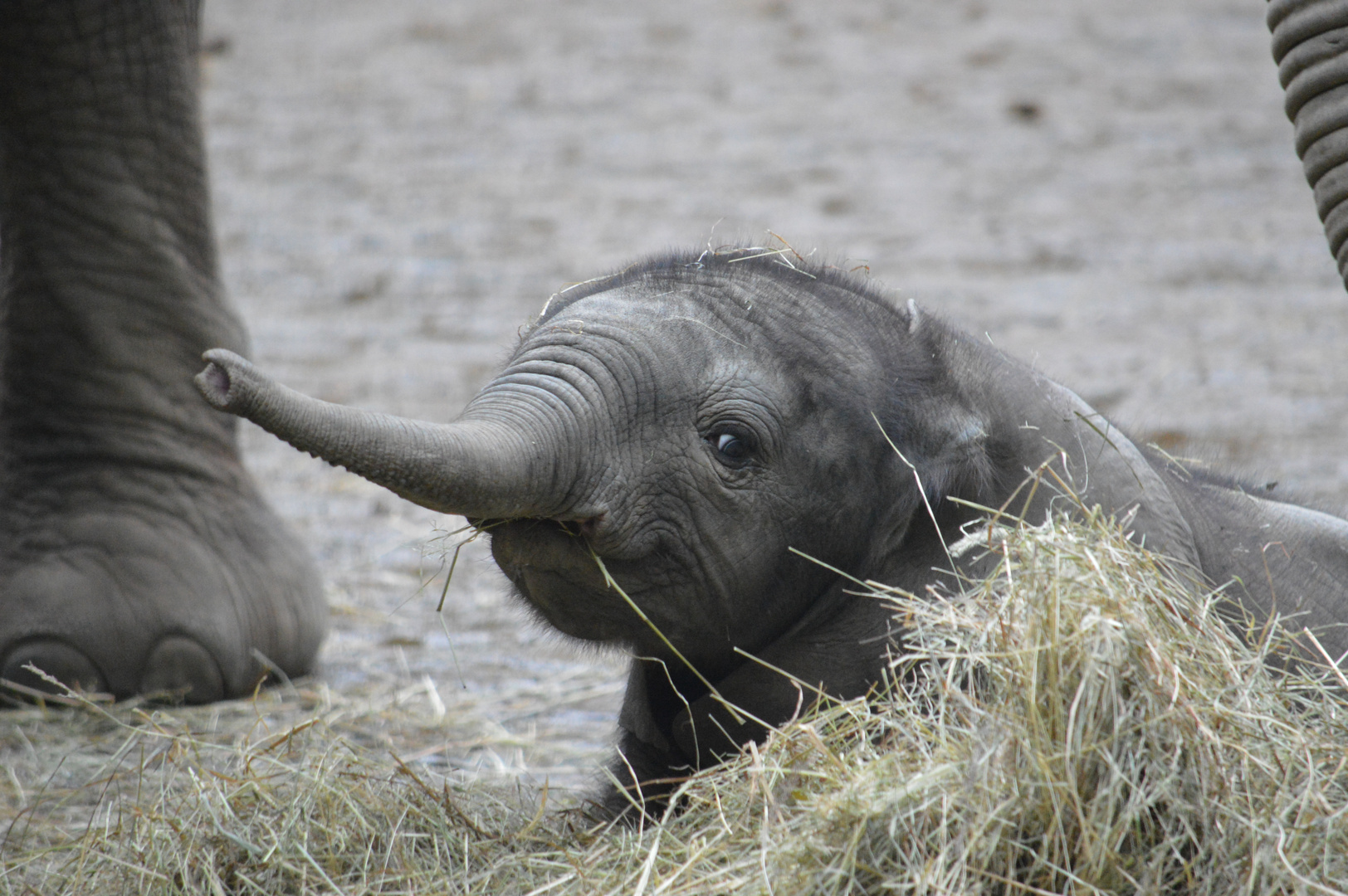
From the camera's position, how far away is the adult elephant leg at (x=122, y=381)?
4164 millimetres

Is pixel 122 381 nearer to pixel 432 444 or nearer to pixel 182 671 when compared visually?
pixel 182 671

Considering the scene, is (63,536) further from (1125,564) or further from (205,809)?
(1125,564)

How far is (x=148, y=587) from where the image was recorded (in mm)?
4148

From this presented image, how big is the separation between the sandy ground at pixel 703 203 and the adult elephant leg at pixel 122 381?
0.39 meters

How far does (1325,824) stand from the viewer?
8.03 ft

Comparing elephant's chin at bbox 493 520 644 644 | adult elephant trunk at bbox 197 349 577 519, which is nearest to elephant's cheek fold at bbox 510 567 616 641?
elephant's chin at bbox 493 520 644 644

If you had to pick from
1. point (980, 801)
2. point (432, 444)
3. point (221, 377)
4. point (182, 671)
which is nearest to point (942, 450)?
point (980, 801)

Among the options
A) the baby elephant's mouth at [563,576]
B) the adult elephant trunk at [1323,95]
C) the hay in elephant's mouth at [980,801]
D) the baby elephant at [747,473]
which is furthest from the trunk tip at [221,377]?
the adult elephant trunk at [1323,95]

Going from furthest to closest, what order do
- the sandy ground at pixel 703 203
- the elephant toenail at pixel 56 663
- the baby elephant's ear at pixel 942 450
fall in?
the sandy ground at pixel 703 203, the elephant toenail at pixel 56 663, the baby elephant's ear at pixel 942 450

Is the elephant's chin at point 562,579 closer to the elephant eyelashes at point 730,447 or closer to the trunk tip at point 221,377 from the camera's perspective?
the elephant eyelashes at point 730,447

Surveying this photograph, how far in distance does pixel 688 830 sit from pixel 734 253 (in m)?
1.15

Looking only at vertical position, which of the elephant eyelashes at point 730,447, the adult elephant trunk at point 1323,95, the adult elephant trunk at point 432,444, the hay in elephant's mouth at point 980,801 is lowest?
the hay in elephant's mouth at point 980,801

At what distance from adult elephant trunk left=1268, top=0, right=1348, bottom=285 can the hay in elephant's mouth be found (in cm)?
80

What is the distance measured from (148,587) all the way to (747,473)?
1.83 meters
